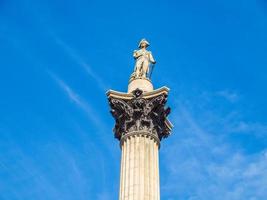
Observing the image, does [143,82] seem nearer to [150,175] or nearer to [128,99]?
[128,99]

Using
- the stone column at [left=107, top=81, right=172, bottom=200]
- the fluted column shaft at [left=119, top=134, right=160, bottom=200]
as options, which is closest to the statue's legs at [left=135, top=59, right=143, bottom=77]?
the stone column at [left=107, top=81, right=172, bottom=200]

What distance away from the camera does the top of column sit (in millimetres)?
26000

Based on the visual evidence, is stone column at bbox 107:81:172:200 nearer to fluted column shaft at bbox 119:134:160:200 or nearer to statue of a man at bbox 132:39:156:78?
fluted column shaft at bbox 119:134:160:200

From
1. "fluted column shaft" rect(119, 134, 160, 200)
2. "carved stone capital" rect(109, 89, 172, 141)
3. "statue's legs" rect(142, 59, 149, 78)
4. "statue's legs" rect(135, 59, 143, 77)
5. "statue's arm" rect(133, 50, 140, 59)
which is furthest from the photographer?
"statue's arm" rect(133, 50, 140, 59)

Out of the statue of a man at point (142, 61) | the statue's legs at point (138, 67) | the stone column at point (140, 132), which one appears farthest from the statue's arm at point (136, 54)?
the stone column at point (140, 132)

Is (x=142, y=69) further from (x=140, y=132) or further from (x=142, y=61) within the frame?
(x=140, y=132)

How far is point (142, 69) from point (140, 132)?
4.39m

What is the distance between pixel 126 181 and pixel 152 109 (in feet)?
12.6

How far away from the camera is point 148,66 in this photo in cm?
2767

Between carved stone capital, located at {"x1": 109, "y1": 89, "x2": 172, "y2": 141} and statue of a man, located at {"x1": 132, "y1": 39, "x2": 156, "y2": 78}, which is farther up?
statue of a man, located at {"x1": 132, "y1": 39, "x2": 156, "y2": 78}

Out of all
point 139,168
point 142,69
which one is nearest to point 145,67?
point 142,69

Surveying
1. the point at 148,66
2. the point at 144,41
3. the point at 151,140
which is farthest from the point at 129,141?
the point at 144,41

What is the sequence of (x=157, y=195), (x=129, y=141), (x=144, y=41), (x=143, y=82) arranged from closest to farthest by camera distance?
(x=157, y=195)
(x=129, y=141)
(x=143, y=82)
(x=144, y=41)

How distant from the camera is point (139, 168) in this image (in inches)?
893
